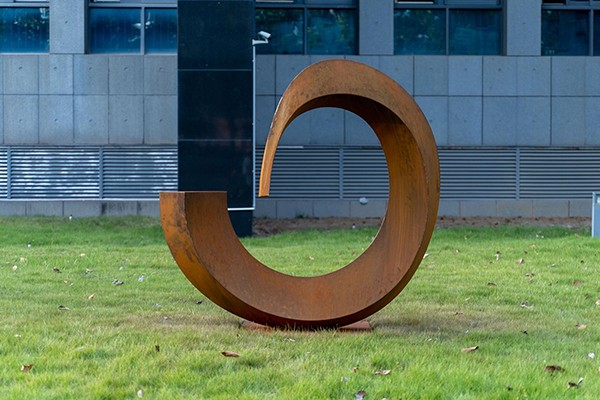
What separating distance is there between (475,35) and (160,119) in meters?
7.15

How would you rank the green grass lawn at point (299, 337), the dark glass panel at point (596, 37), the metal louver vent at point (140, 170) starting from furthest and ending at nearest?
the dark glass panel at point (596, 37), the metal louver vent at point (140, 170), the green grass lawn at point (299, 337)

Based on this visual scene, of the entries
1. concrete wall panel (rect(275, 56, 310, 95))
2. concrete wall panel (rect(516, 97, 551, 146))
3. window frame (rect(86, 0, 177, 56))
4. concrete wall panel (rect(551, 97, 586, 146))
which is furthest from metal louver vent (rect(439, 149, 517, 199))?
window frame (rect(86, 0, 177, 56))

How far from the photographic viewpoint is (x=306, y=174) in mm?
20094

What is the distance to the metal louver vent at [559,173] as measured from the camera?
66.8ft

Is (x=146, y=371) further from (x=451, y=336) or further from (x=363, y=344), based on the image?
(x=451, y=336)

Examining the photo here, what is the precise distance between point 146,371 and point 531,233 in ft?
39.9

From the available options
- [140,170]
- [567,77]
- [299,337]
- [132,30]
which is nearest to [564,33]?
[567,77]

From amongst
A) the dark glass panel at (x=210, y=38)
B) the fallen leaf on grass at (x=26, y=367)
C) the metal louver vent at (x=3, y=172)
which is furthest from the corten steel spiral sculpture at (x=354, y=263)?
the metal louver vent at (x=3, y=172)

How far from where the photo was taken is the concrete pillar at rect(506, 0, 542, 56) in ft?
66.1

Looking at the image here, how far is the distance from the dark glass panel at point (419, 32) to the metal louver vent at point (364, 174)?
2372 millimetres

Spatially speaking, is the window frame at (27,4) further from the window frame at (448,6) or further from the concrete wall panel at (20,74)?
the window frame at (448,6)

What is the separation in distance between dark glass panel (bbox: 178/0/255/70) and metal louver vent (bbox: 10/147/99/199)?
430 centimetres

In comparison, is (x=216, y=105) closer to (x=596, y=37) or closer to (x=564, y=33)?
(x=564, y=33)

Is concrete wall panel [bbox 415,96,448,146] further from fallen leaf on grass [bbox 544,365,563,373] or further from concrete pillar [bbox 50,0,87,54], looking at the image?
fallen leaf on grass [bbox 544,365,563,373]
